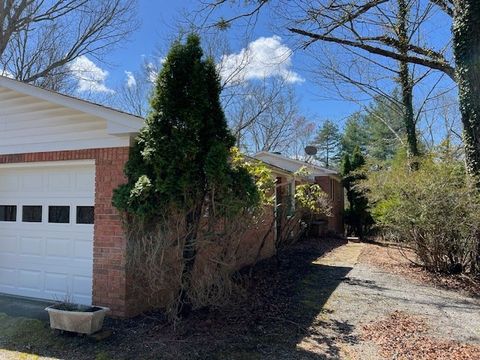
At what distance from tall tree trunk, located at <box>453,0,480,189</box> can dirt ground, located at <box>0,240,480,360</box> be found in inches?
123

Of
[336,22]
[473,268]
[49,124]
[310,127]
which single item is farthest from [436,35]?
[310,127]

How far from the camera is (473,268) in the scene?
8.89m

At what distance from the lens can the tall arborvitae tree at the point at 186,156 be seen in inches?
210

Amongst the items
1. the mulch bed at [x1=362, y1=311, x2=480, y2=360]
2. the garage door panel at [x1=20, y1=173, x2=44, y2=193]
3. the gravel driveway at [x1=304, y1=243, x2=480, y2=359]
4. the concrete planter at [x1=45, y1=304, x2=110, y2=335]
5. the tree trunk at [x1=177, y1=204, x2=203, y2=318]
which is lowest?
the mulch bed at [x1=362, y1=311, x2=480, y2=360]

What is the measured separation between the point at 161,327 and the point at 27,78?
1833cm

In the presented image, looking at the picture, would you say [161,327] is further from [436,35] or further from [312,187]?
[436,35]

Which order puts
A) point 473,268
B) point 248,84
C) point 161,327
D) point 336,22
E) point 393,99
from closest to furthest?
point 161,327
point 473,268
point 336,22
point 393,99
point 248,84

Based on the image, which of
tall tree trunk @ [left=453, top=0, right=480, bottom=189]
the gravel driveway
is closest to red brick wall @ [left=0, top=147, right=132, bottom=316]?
the gravel driveway

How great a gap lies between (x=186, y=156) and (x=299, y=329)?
3013mm

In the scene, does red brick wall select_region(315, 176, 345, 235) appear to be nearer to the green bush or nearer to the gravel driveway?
the green bush

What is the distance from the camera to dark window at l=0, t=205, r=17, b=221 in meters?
7.91

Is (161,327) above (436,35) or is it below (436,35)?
below

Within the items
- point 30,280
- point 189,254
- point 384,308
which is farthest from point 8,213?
point 384,308

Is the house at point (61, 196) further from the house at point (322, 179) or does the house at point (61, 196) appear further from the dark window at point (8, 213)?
the house at point (322, 179)
